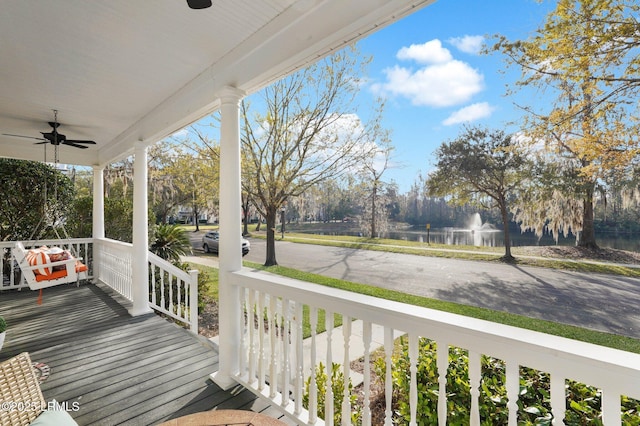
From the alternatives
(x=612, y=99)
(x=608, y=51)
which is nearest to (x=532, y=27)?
(x=608, y=51)

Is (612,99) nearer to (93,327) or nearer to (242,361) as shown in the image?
(242,361)

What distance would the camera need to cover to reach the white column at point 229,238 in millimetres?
2230

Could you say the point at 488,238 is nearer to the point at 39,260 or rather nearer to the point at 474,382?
the point at 474,382

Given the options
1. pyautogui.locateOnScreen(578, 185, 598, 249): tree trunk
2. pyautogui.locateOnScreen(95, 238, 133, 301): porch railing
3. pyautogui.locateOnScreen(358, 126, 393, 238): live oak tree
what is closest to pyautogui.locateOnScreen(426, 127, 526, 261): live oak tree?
pyautogui.locateOnScreen(578, 185, 598, 249): tree trunk

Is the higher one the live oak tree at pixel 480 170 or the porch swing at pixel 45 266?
the live oak tree at pixel 480 170

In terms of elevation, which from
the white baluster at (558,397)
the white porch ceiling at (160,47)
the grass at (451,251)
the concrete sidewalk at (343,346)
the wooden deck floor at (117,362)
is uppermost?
the white porch ceiling at (160,47)

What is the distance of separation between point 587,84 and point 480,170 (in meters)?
0.75

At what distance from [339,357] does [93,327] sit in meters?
2.63

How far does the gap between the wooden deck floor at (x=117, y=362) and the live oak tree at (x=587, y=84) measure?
2291mm

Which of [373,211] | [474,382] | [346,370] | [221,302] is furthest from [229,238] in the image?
[373,211]

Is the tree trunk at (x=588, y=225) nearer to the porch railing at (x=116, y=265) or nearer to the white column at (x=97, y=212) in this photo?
the porch railing at (x=116, y=265)

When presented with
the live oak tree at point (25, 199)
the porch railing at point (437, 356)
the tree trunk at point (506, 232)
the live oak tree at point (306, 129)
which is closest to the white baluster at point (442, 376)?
the porch railing at point (437, 356)

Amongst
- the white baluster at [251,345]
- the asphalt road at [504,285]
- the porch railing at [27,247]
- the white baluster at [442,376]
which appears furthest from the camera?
the porch railing at [27,247]

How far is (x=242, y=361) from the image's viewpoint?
7.30ft
